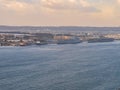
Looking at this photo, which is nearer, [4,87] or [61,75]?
[4,87]

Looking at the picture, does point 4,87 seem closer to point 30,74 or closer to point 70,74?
point 30,74

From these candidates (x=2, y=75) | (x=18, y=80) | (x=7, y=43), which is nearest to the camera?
(x=18, y=80)

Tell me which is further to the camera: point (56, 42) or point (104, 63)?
point (56, 42)

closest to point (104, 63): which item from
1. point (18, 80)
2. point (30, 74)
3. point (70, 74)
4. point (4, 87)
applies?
point (70, 74)

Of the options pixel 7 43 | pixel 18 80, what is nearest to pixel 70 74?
pixel 18 80

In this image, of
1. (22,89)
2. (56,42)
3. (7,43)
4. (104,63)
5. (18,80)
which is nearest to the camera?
(22,89)

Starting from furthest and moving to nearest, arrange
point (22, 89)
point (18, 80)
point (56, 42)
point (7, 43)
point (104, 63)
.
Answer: point (56, 42)
point (7, 43)
point (104, 63)
point (18, 80)
point (22, 89)

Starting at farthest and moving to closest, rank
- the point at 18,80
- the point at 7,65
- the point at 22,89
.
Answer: the point at 7,65 → the point at 18,80 → the point at 22,89

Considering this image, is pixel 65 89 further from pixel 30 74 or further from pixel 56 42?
pixel 56 42
